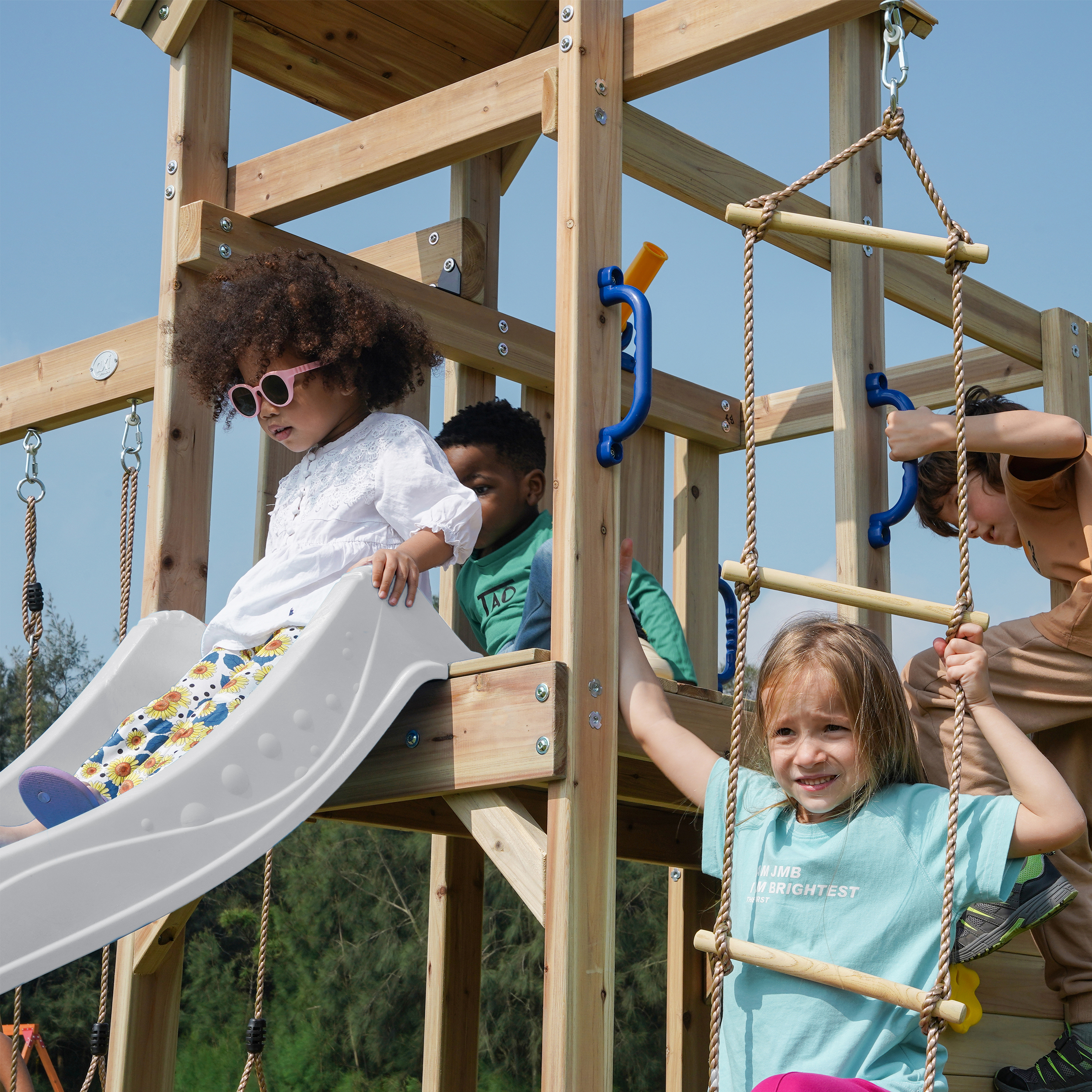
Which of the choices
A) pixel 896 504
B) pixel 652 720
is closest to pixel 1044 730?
pixel 896 504

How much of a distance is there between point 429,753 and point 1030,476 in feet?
5.23

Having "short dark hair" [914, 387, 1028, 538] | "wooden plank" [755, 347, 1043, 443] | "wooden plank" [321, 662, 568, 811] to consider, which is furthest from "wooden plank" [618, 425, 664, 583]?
"wooden plank" [321, 662, 568, 811]

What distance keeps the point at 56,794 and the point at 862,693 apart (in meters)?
1.76

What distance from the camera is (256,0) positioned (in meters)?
4.61

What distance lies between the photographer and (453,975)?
5.43m

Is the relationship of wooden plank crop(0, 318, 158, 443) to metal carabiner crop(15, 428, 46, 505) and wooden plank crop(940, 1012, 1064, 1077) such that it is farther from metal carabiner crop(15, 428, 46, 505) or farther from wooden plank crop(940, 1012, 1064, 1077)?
wooden plank crop(940, 1012, 1064, 1077)

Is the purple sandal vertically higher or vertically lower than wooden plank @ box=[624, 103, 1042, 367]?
lower

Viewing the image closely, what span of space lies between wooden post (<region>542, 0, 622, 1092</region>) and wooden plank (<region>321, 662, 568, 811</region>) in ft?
0.16

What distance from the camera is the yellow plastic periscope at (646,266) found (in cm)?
435

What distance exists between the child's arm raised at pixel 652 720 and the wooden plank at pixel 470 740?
19 centimetres

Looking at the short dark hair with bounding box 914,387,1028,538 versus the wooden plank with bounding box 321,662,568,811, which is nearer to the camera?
the wooden plank with bounding box 321,662,568,811

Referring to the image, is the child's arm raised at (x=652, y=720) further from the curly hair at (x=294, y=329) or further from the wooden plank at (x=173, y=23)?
the wooden plank at (x=173, y=23)

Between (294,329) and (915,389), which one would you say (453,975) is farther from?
(915,389)

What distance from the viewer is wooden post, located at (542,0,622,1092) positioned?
293cm
